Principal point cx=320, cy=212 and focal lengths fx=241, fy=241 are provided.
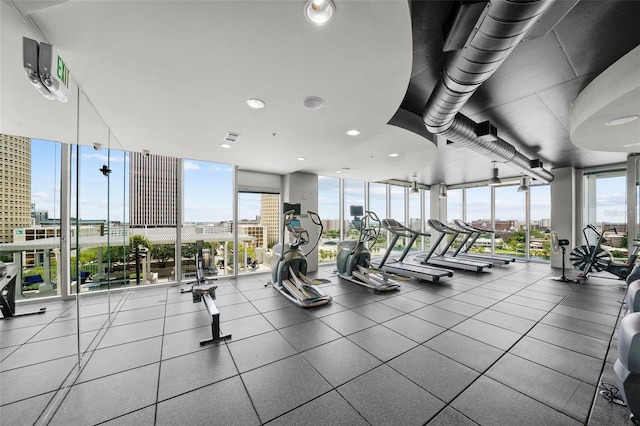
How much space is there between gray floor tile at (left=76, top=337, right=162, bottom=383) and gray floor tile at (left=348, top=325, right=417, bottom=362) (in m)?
2.30

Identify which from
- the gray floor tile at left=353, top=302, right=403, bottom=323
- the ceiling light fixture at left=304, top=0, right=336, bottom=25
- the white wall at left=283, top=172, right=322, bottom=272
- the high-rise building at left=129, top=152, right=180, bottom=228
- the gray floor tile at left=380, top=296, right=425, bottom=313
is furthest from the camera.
→ the white wall at left=283, top=172, right=322, bottom=272

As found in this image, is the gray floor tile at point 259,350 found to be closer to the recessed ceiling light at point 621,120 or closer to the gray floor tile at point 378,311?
the gray floor tile at point 378,311

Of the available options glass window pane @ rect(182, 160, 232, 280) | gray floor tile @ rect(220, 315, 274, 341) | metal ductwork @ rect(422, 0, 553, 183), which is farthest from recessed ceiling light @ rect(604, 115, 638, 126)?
glass window pane @ rect(182, 160, 232, 280)

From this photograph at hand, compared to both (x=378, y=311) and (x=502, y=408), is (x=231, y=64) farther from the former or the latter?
(x=378, y=311)

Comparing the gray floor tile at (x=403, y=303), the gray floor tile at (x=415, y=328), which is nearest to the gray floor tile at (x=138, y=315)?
the gray floor tile at (x=415, y=328)

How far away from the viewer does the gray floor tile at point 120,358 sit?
2387 mm

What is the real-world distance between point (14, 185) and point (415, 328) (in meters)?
5.35

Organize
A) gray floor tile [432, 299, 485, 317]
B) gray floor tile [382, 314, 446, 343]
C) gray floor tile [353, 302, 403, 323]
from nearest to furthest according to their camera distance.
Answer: gray floor tile [382, 314, 446, 343], gray floor tile [353, 302, 403, 323], gray floor tile [432, 299, 485, 317]

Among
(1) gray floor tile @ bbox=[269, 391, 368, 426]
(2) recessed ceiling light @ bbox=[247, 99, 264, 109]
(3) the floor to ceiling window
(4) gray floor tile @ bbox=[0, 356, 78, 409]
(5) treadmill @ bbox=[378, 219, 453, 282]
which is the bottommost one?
(4) gray floor tile @ bbox=[0, 356, 78, 409]

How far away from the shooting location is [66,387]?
2.15 metres

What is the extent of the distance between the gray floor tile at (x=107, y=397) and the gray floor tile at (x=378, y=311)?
2.74 metres

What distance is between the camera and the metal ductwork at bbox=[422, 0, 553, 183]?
135cm

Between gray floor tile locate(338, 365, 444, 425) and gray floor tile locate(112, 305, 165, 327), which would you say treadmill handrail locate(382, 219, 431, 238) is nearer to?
gray floor tile locate(338, 365, 444, 425)

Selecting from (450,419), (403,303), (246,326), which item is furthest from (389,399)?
(403,303)
